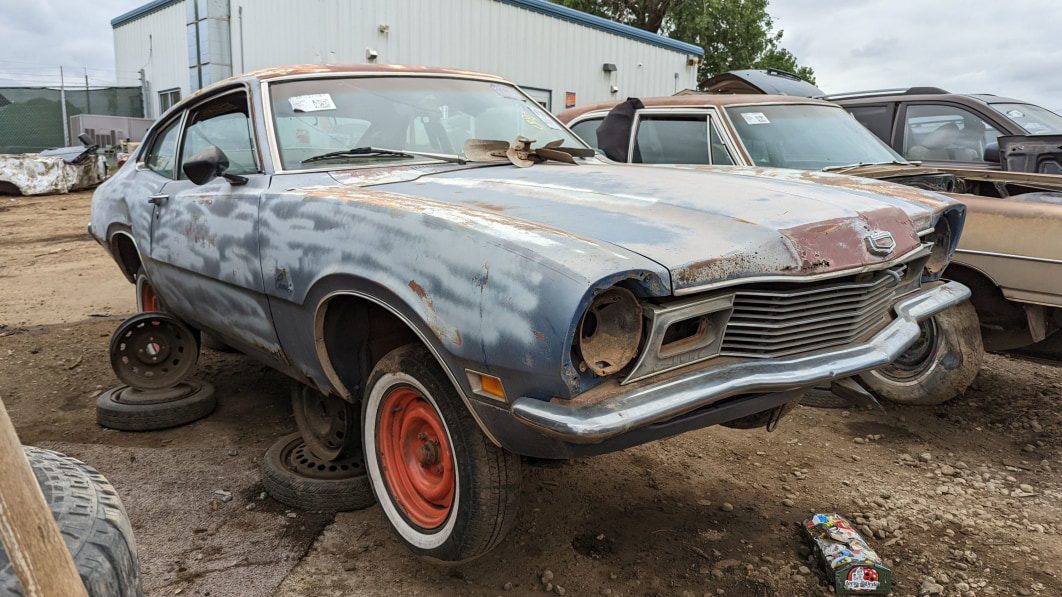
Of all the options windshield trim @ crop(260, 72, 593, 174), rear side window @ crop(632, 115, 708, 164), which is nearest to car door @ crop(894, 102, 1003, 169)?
rear side window @ crop(632, 115, 708, 164)

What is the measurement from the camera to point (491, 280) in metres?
Result: 1.87

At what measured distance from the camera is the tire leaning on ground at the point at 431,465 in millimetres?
2135

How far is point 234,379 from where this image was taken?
14.4 feet

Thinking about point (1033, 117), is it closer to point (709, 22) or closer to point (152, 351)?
point (152, 351)

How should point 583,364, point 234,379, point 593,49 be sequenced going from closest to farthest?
point 583,364 → point 234,379 → point 593,49

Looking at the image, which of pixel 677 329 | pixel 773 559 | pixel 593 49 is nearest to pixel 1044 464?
pixel 773 559

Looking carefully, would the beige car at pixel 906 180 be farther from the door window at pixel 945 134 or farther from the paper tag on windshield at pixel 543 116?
the door window at pixel 945 134

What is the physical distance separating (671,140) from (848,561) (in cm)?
353

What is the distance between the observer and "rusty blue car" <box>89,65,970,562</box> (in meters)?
1.88

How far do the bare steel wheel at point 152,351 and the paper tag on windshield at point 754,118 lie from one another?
3792 millimetres

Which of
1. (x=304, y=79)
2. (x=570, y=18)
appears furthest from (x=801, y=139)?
(x=570, y=18)

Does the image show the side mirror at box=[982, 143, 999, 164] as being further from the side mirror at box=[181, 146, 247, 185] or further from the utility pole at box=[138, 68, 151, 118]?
the utility pole at box=[138, 68, 151, 118]

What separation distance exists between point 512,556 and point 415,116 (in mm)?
1899

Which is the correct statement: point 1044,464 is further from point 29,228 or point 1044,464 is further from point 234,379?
point 29,228
